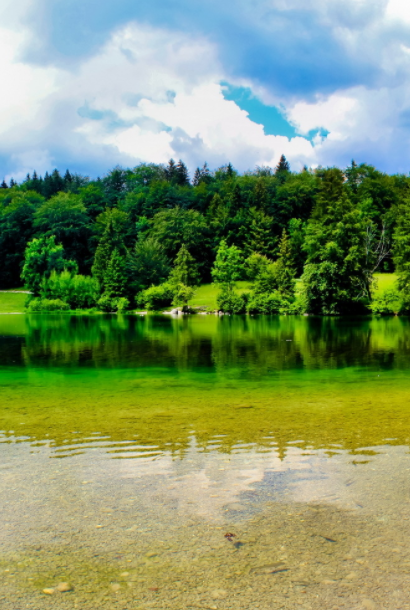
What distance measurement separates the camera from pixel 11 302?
250 feet

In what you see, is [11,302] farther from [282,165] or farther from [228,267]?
[282,165]

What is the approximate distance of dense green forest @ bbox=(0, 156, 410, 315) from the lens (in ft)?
178

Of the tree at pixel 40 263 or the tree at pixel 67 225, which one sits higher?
the tree at pixel 67 225

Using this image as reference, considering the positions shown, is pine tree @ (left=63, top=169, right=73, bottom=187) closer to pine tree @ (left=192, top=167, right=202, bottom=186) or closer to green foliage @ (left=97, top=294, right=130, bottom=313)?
pine tree @ (left=192, top=167, right=202, bottom=186)

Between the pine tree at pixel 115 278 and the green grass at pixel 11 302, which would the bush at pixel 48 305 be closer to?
the green grass at pixel 11 302

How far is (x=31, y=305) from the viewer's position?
228 feet

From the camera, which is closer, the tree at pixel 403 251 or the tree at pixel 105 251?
the tree at pixel 403 251

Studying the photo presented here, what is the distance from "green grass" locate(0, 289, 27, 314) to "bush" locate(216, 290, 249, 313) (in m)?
29.4

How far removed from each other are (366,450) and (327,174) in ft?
214

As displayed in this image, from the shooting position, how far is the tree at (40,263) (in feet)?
249

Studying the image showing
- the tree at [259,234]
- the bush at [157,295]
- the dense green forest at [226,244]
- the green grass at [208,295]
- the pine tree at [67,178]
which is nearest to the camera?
the dense green forest at [226,244]

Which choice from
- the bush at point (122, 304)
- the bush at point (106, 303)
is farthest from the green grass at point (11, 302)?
the bush at point (122, 304)

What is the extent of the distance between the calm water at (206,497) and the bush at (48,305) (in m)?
57.4

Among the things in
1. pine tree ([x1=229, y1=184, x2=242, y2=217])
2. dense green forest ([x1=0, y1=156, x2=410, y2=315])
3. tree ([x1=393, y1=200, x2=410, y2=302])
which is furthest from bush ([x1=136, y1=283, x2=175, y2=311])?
tree ([x1=393, y1=200, x2=410, y2=302])
